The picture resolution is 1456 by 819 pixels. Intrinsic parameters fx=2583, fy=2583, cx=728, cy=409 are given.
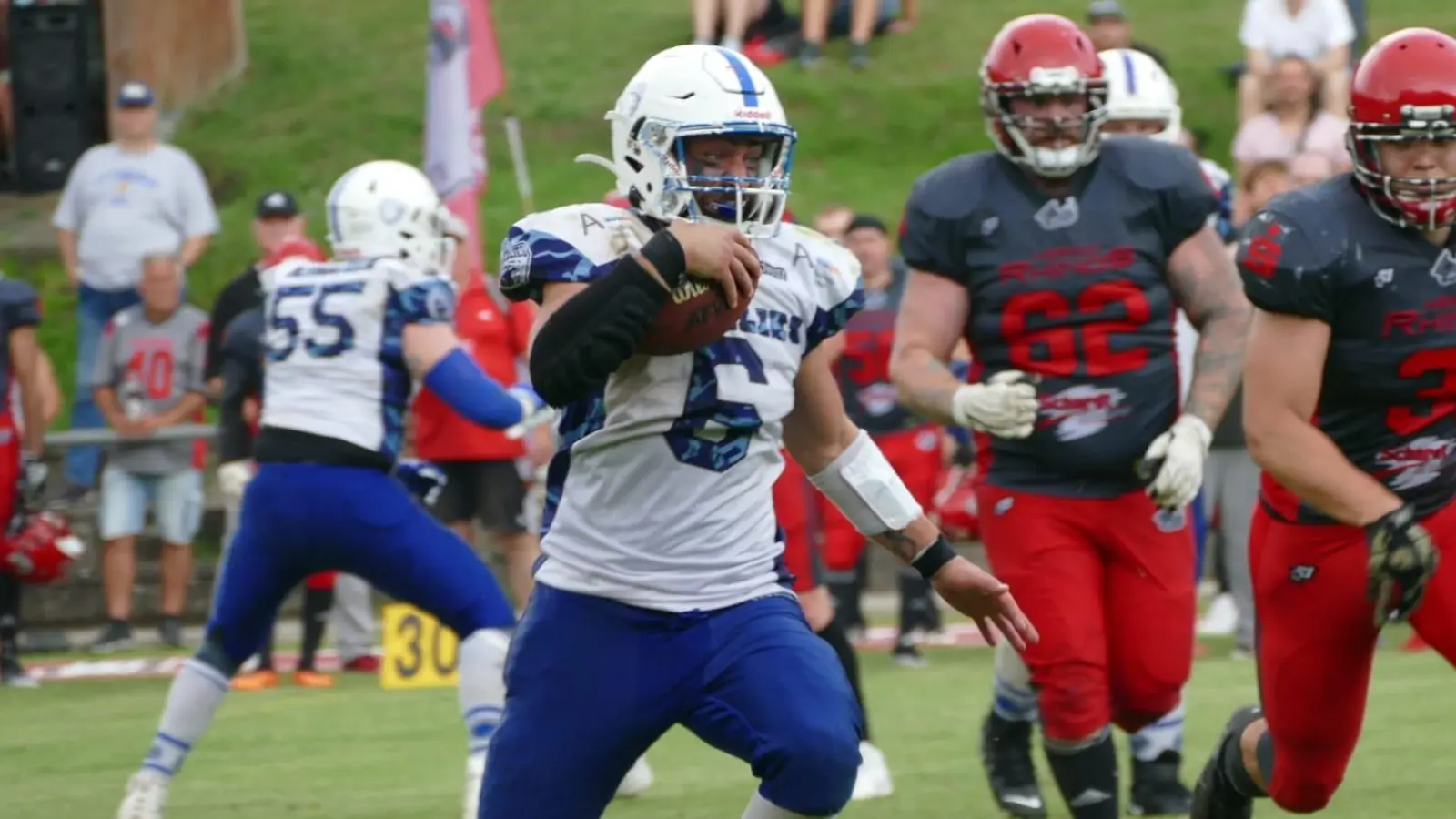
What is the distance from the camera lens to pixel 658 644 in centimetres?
442

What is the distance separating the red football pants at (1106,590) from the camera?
19.7ft

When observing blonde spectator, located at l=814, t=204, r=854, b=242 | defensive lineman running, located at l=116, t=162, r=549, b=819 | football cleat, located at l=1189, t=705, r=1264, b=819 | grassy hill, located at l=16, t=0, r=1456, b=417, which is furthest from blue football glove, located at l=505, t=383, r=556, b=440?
grassy hill, located at l=16, t=0, r=1456, b=417

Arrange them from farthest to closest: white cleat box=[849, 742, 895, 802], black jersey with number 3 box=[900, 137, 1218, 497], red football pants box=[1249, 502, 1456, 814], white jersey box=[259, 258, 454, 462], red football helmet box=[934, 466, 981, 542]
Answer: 1. red football helmet box=[934, 466, 981, 542]
2. white cleat box=[849, 742, 895, 802]
3. white jersey box=[259, 258, 454, 462]
4. black jersey with number 3 box=[900, 137, 1218, 497]
5. red football pants box=[1249, 502, 1456, 814]

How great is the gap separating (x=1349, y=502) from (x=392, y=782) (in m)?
3.56

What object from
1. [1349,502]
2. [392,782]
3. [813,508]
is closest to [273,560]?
[392,782]

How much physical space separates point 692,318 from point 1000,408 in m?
1.92

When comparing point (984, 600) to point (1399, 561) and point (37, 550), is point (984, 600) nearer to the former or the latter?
point (1399, 561)

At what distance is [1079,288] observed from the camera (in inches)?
243

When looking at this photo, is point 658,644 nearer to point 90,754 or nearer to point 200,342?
point 90,754

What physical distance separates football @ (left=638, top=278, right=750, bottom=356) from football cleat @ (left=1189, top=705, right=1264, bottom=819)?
188 cm

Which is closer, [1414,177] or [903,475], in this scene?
[1414,177]

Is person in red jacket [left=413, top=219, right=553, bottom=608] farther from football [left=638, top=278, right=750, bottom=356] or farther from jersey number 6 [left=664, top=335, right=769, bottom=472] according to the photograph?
football [left=638, top=278, right=750, bottom=356]

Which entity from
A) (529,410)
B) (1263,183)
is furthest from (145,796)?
(1263,183)

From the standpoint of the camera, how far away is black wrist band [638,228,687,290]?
4.09 metres
